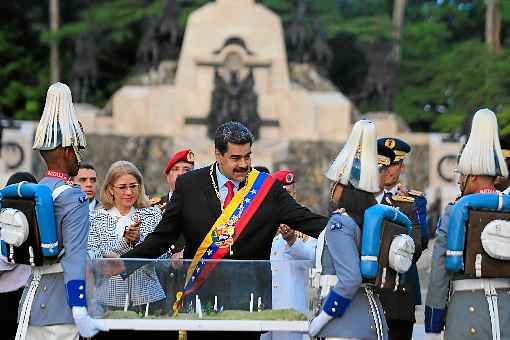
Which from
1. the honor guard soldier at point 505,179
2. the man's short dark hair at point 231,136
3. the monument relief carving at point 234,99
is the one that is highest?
the monument relief carving at point 234,99

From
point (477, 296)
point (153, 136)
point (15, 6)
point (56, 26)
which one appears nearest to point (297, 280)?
point (477, 296)

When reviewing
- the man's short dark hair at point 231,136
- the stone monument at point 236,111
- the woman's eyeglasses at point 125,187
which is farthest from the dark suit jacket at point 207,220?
the stone monument at point 236,111

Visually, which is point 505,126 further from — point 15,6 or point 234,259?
point 15,6

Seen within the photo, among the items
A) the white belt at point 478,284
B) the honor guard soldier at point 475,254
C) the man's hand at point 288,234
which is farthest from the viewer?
the man's hand at point 288,234

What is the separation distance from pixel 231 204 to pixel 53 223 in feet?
3.81

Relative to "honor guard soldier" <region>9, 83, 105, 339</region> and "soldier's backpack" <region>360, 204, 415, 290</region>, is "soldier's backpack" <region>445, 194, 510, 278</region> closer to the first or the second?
"soldier's backpack" <region>360, 204, 415, 290</region>

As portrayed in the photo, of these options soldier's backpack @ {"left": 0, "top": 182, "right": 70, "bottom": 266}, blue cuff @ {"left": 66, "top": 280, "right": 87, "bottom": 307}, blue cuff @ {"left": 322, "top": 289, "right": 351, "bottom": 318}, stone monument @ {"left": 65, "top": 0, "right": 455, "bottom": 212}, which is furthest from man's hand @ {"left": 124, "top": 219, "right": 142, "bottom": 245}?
stone monument @ {"left": 65, "top": 0, "right": 455, "bottom": 212}

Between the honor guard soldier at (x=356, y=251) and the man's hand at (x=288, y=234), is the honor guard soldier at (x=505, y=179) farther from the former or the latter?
the honor guard soldier at (x=356, y=251)

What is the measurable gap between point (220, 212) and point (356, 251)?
3.65ft

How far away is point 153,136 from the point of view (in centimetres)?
3581

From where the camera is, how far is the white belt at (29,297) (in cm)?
692

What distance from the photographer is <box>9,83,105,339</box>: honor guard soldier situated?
6.79 m

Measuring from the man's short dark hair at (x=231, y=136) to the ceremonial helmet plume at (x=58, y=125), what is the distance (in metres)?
A: 0.81

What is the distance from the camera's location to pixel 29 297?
6.95 metres
